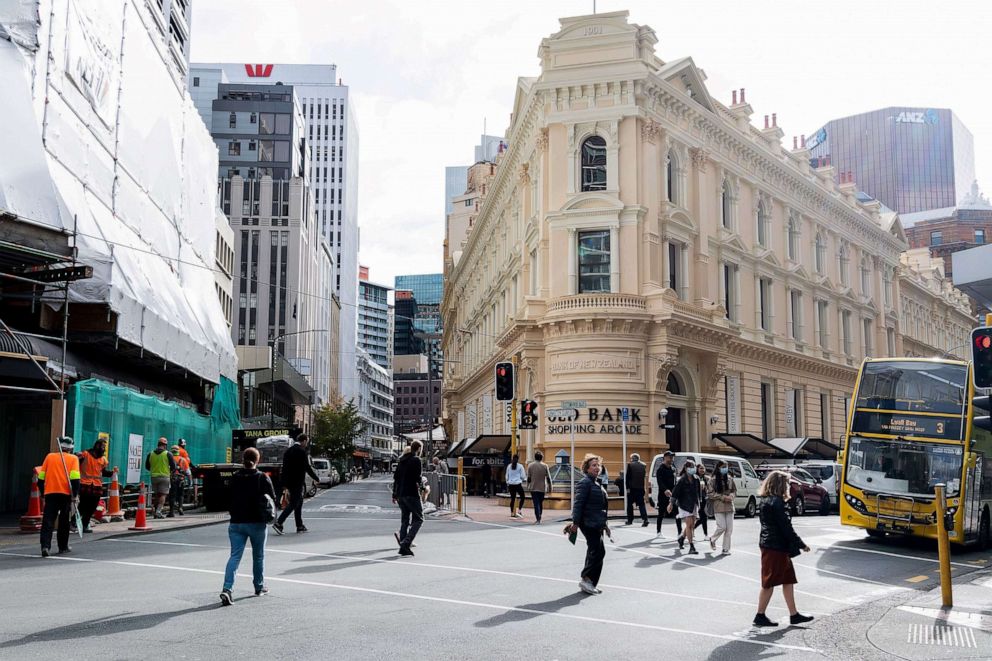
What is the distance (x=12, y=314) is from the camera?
66.2 ft

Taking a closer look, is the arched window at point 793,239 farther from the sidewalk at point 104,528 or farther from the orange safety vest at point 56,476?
the orange safety vest at point 56,476

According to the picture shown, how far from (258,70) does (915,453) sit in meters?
140

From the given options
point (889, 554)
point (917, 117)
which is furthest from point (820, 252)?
point (917, 117)

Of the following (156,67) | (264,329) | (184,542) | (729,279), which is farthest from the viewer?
(264,329)

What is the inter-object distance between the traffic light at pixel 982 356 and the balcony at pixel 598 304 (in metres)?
20.4

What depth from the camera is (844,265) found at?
49312mm

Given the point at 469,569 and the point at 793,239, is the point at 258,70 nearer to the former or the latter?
the point at 793,239

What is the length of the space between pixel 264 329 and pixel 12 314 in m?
79.7

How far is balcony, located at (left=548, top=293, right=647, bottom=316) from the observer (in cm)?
3119

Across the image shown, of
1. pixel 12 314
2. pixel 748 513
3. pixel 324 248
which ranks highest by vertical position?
pixel 324 248

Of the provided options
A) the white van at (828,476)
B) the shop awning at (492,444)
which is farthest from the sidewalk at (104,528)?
the white van at (828,476)

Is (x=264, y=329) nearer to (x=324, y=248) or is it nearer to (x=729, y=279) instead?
(x=324, y=248)

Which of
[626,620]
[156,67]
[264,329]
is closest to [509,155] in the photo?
[156,67]

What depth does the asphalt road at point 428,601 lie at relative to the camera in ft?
25.8
